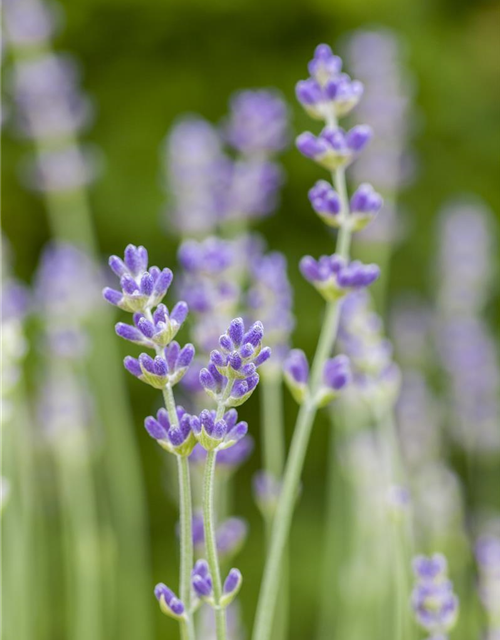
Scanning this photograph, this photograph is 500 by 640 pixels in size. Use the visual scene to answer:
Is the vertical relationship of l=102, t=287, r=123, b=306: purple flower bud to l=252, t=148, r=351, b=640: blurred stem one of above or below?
above

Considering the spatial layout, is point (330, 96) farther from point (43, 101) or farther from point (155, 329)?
point (43, 101)

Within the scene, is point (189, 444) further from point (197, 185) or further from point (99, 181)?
point (99, 181)

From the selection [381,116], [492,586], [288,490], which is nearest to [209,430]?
[288,490]

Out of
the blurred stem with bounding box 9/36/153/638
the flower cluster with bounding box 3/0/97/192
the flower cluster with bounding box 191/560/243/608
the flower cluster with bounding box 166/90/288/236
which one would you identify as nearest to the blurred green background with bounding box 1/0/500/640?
the blurred stem with bounding box 9/36/153/638

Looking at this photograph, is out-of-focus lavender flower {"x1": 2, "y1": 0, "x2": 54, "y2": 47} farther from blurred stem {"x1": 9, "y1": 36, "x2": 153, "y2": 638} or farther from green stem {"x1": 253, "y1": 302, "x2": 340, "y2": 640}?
green stem {"x1": 253, "y1": 302, "x2": 340, "y2": 640}

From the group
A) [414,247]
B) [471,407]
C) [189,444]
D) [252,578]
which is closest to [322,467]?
[252,578]

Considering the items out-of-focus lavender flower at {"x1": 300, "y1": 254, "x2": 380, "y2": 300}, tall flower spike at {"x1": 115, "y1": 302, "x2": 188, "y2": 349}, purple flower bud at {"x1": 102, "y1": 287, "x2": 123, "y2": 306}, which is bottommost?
tall flower spike at {"x1": 115, "y1": 302, "x2": 188, "y2": 349}
